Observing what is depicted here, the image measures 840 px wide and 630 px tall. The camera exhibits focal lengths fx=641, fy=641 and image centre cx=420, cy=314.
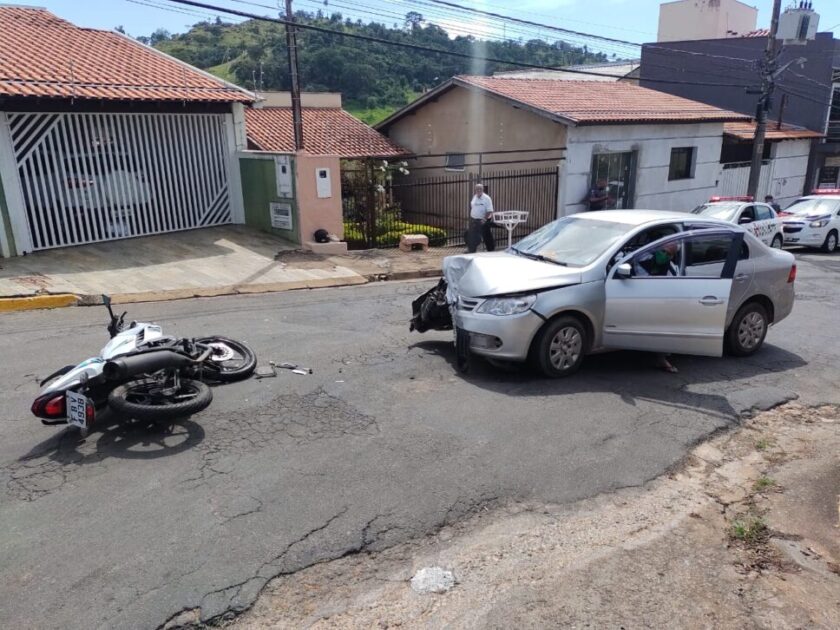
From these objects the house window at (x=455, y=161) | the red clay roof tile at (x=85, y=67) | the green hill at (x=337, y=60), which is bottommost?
the house window at (x=455, y=161)

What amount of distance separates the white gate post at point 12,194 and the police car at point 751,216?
49.3 ft

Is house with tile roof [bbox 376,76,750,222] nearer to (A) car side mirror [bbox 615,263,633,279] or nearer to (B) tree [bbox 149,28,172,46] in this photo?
(A) car side mirror [bbox 615,263,633,279]

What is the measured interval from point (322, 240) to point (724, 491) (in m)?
10.8

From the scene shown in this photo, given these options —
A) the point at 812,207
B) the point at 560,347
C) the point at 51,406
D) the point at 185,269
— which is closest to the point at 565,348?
the point at 560,347

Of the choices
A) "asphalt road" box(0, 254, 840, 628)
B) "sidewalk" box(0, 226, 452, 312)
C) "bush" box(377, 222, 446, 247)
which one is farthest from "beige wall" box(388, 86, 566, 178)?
"asphalt road" box(0, 254, 840, 628)

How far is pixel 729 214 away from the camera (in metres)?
16.1

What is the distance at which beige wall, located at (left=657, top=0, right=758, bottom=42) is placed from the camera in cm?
3753

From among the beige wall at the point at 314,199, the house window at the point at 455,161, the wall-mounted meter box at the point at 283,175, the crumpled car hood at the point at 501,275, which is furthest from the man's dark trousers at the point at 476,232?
the crumpled car hood at the point at 501,275

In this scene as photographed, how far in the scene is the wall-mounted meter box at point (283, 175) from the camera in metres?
13.6

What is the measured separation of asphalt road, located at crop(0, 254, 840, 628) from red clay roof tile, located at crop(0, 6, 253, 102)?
20.2 ft

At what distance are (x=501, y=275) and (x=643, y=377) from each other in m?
1.87

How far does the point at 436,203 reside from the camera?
20438 mm

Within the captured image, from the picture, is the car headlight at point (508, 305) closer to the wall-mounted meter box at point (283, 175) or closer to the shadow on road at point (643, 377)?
the shadow on road at point (643, 377)

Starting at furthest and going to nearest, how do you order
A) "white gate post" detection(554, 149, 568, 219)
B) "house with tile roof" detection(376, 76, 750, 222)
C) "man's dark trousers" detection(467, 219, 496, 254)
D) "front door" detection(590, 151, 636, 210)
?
"front door" detection(590, 151, 636, 210) → "house with tile roof" detection(376, 76, 750, 222) → "white gate post" detection(554, 149, 568, 219) → "man's dark trousers" detection(467, 219, 496, 254)
